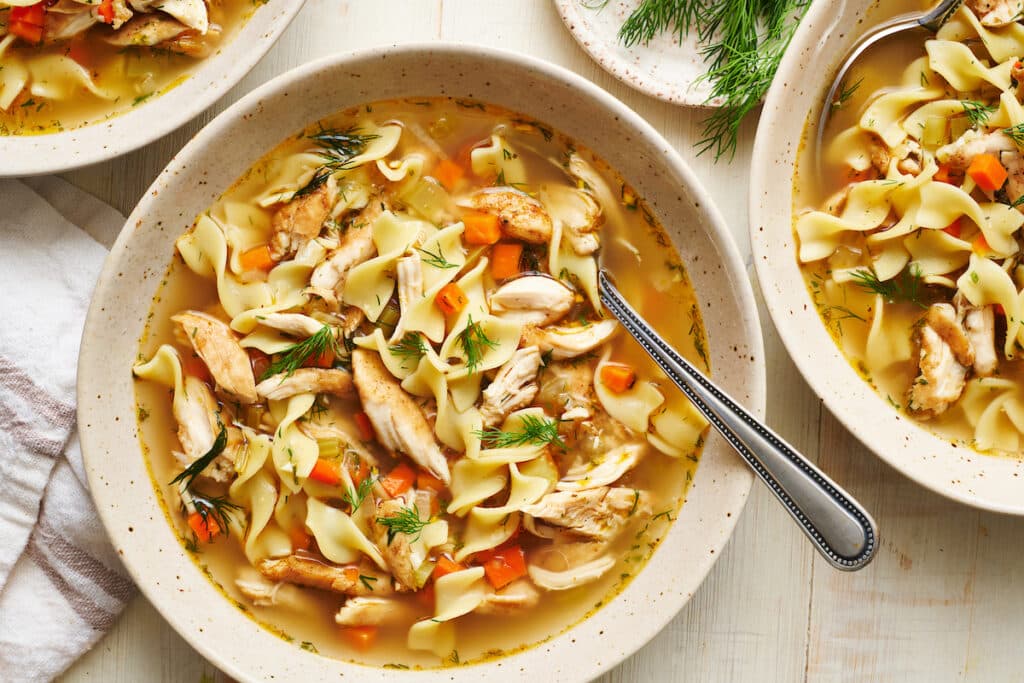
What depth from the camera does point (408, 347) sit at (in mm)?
3768

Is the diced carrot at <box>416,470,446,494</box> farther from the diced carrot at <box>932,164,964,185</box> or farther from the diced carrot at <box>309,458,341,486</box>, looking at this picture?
the diced carrot at <box>932,164,964,185</box>

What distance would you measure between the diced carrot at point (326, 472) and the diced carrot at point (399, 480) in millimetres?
203

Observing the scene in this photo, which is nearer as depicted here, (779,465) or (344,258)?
(779,465)

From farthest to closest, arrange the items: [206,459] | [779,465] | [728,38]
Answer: [728,38] < [206,459] < [779,465]

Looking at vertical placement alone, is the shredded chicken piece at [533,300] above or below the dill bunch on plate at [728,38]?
below

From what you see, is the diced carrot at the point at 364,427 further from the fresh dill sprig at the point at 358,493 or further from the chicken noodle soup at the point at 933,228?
the chicken noodle soup at the point at 933,228

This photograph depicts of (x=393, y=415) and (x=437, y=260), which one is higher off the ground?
(x=437, y=260)

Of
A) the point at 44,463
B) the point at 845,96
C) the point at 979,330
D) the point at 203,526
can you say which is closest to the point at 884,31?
the point at 845,96

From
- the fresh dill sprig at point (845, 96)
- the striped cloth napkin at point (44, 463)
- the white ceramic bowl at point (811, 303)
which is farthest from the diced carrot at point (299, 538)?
the fresh dill sprig at point (845, 96)

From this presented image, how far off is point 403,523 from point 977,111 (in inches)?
124

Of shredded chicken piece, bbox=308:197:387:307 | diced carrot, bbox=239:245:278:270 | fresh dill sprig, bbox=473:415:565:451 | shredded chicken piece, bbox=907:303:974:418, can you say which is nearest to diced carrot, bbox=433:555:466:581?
fresh dill sprig, bbox=473:415:565:451

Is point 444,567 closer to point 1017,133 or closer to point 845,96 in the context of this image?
point 845,96

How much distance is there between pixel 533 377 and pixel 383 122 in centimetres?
133

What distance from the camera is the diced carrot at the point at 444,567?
3.78m
